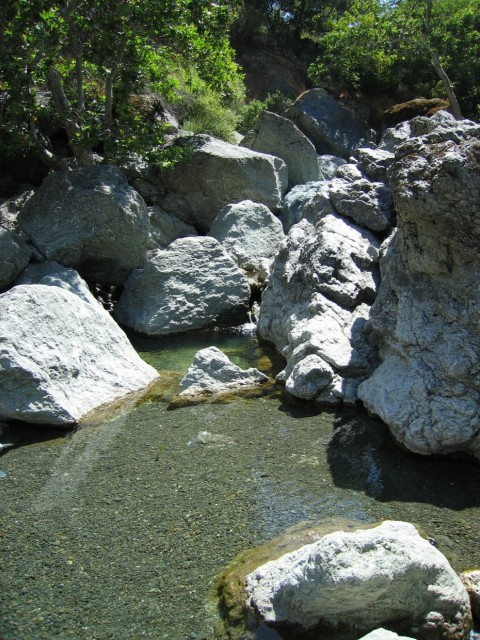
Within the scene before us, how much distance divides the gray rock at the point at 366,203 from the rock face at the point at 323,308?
8.5 inches

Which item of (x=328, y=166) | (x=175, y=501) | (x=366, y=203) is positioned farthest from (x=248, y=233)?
(x=175, y=501)

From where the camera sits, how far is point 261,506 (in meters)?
7.27

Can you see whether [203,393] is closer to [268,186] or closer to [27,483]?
[27,483]

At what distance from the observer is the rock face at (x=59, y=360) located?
9.51m

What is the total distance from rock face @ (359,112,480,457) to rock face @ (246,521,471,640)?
3.13 meters

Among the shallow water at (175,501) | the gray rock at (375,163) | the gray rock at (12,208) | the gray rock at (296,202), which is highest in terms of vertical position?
the gray rock at (375,163)

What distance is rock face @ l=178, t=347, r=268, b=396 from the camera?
1073 cm

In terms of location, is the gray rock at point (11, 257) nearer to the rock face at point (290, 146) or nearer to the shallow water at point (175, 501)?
the shallow water at point (175, 501)

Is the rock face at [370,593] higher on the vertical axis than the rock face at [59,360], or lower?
higher

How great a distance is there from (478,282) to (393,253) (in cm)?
186

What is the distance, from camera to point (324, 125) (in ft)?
92.7

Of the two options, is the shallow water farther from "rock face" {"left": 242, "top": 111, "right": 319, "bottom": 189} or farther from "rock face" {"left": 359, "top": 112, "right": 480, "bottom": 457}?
Answer: "rock face" {"left": 242, "top": 111, "right": 319, "bottom": 189}

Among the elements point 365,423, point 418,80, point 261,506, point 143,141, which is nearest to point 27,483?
point 261,506

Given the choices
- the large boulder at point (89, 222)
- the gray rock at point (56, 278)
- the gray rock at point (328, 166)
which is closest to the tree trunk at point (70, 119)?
the large boulder at point (89, 222)
